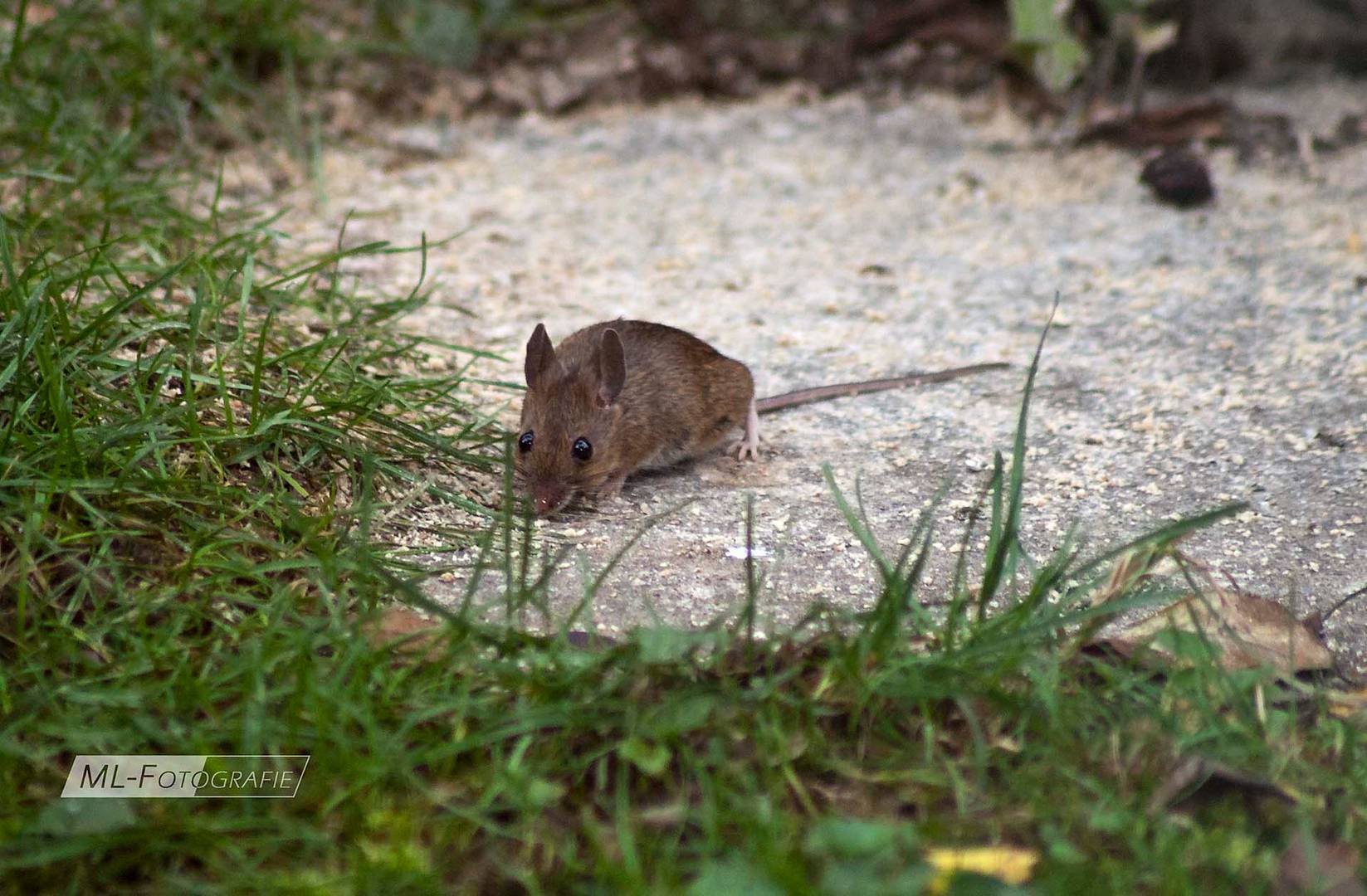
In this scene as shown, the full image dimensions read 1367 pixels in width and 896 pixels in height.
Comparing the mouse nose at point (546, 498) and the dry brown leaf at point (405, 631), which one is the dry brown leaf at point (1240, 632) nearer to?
the dry brown leaf at point (405, 631)

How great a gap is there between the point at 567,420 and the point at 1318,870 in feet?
7.17

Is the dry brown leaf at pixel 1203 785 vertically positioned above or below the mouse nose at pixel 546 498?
above

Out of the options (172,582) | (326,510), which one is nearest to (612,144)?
(326,510)

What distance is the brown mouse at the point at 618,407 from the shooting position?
3604mm

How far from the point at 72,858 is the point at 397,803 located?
0.50 metres

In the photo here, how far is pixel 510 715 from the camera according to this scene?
231 cm

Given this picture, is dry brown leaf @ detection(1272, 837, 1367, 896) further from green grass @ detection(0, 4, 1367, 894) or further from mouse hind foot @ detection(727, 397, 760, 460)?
mouse hind foot @ detection(727, 397, 760, 460)

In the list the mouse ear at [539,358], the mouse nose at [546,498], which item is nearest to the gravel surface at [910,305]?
the mouse nose at [546,498]

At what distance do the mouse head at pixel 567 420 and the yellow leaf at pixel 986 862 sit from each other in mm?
1670

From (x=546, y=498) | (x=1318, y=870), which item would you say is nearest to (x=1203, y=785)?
(x=1318, y=870)

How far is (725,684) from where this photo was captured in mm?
2361

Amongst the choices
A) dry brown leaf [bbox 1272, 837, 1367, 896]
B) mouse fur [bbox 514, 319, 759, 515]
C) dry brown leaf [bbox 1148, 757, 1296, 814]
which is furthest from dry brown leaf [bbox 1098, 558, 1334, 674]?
mouse fur [bbox 514, 319, 759, 515]

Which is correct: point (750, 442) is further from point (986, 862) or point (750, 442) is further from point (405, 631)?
point (986, 862)

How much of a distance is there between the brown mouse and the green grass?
472mm
